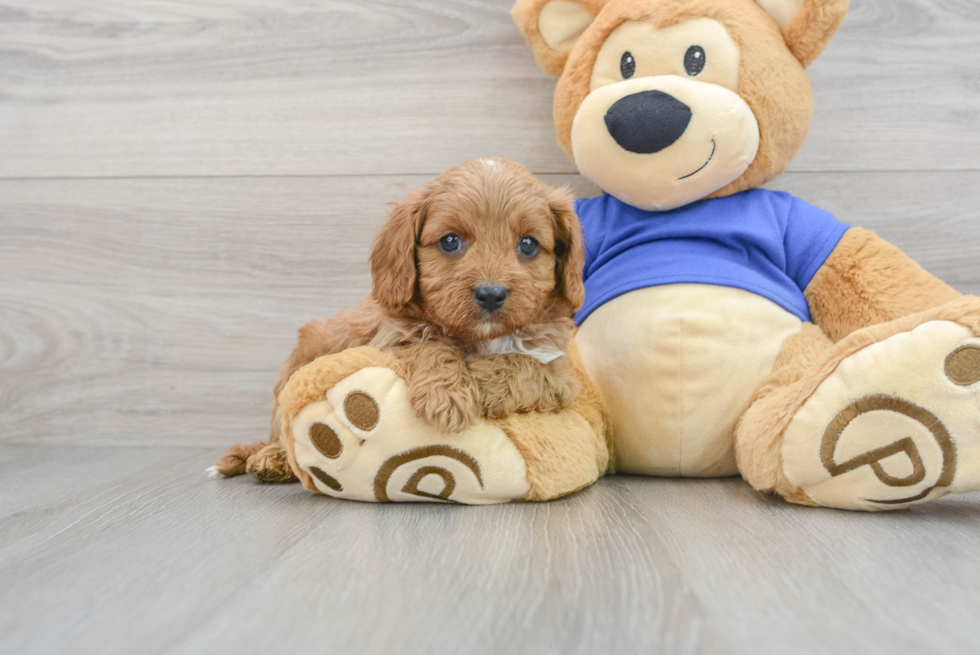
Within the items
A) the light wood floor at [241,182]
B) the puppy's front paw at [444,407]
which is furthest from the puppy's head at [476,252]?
Answer: the light wood floor at [241,182]

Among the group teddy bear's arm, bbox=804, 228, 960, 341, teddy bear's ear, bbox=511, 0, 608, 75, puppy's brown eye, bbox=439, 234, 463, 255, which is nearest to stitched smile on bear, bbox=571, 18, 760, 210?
teddy bear's ear, bbox=511, 0, 608, 75

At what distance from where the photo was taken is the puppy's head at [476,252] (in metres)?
1.08

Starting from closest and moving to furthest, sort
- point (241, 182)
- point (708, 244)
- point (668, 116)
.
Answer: point (668, 116) → point (708, 244) → point (241, 182)

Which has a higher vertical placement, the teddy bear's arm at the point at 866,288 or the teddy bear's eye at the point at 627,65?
the teddy bear's eye at the point at 627,65

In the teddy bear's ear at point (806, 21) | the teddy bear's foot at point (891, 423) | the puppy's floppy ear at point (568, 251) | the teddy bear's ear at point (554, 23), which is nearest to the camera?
the teddy bear's foot at point (891, 423)

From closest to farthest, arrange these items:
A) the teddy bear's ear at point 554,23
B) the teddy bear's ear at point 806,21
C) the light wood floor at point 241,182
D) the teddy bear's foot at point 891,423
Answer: the teddy bear's foot at point 891,423 < the teddy bear's ear at point 806,21 < the teddy bear's ear at point 554,23 < the light wood floor at point 241,182

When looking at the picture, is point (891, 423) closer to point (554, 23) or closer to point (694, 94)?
point (694, 94)

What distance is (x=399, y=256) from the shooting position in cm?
115

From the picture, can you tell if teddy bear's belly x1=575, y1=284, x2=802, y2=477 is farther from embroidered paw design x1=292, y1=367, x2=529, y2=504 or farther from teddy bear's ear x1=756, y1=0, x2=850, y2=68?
teddy bear's ear x1=756, y1=0, x2=850, y2=68

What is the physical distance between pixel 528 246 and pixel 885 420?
24.0 inches

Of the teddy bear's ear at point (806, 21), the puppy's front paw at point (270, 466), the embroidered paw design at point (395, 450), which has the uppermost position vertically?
the teddy bear's ear at point (806, 21)

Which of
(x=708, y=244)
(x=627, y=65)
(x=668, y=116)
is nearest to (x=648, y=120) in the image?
(x=668, y=116)

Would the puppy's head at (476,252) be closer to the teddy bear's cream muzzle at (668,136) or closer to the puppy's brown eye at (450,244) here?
the puppy's brown eye at (450,244)

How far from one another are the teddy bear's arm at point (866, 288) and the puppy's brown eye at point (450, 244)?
2.43 feet
